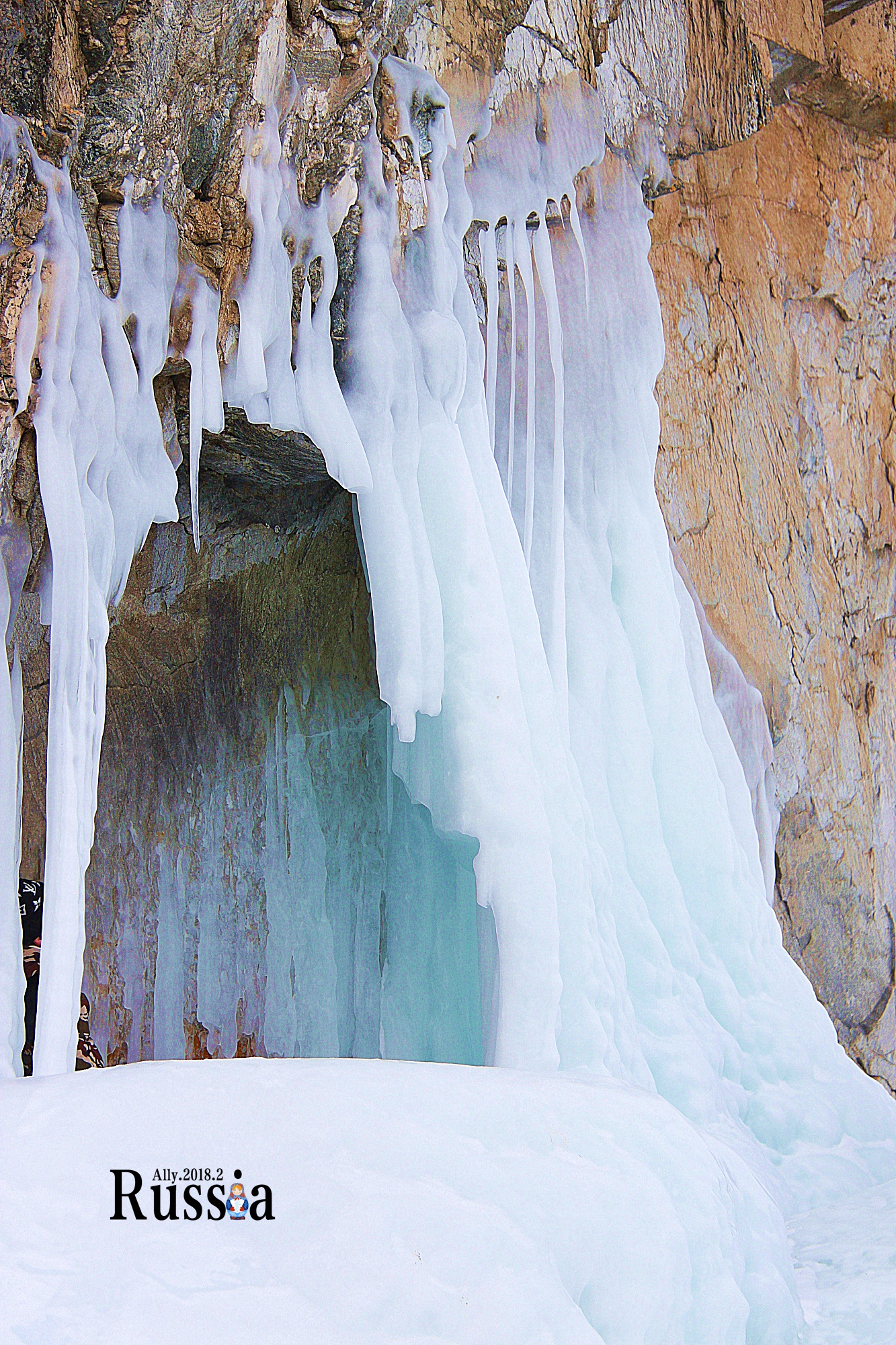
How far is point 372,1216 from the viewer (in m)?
1.29

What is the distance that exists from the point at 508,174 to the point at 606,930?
196cm

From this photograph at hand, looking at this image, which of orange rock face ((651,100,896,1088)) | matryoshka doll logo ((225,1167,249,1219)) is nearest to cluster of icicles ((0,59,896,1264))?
orange rock face ((651,100,896,1088))

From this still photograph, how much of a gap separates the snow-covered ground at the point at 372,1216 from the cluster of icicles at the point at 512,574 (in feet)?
2.83

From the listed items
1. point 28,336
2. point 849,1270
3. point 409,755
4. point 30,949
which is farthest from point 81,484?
point 849,1270

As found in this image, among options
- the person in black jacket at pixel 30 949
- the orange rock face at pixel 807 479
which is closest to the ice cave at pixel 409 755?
the orange rock face at pixel 807 479

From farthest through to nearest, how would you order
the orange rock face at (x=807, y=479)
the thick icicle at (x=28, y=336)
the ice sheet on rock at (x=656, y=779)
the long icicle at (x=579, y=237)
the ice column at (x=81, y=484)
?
the orange rock face at (x=807, y=479) → the long icicle at (x=579, y=237) → the ice sheet on rock at (x=656, y=779) → the thick icicle at (x=28, y=336) → the ice column at (x=81, y=484)

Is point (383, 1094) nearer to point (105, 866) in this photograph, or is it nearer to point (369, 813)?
point (369, 813)

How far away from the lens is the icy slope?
1181 mm

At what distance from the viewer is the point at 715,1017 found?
118 inches

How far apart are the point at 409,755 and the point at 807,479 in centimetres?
207

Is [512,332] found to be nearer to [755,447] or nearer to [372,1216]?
[755,447]

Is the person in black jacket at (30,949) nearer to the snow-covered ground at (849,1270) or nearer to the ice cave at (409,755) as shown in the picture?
the ice cave at (409,755)

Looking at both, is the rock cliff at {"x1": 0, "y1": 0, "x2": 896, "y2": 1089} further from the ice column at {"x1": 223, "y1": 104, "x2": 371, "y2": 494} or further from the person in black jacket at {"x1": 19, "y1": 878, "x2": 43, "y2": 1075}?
the person in black jacket at {"x1": 19, "y1": 878, "x2": 43, "y2": 1075}

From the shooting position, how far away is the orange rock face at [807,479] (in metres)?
3.92
